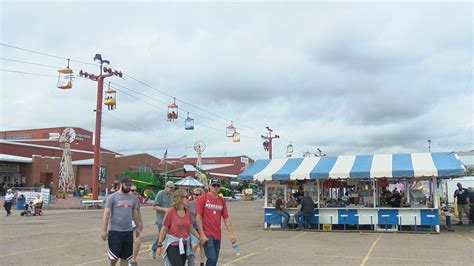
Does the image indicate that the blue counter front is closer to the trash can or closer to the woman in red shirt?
the woman in red shirt

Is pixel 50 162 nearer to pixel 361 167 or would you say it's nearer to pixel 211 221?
pixel 361 167

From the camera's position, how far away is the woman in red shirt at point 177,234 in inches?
248

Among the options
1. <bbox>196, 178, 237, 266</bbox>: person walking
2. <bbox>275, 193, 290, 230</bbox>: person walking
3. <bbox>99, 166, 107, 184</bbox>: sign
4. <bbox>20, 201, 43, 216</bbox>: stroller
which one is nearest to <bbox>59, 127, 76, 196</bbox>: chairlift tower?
<bbox>99, 166, 107, 184</bbox>: sign

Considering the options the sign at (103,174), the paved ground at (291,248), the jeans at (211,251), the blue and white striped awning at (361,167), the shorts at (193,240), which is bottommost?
the paved ground at (291,248)

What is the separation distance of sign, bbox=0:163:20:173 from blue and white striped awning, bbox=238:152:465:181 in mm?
42717

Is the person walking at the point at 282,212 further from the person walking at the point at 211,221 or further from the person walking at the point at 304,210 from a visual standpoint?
the person walking at the point at 211,221

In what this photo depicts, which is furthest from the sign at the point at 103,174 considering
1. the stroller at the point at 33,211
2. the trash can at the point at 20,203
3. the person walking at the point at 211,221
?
the person walking at the point at 211,221

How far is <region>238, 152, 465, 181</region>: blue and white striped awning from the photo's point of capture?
15555 millimetres

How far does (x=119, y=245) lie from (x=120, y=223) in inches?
12.9

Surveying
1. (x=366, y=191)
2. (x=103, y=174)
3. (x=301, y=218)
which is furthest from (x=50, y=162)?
(x=366, y=191)

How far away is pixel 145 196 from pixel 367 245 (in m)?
35.3

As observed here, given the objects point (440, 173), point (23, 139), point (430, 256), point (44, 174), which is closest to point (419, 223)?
point (440, 173)

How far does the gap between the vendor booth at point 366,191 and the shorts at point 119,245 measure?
10.9m

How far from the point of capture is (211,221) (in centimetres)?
684
